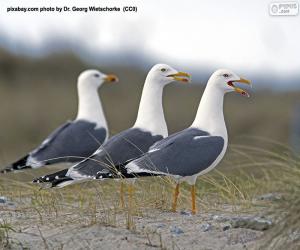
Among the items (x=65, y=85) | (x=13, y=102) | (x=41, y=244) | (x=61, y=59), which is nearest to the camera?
(x=41, y=244)

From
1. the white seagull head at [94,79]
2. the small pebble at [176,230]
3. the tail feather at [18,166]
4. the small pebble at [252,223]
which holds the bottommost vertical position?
the tail feather at [18,166]

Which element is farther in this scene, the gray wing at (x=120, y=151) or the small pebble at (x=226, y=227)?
the gray wing at (x=120, y=151)

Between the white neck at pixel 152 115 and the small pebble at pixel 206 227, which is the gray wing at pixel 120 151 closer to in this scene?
the white neck at pixel 152 115

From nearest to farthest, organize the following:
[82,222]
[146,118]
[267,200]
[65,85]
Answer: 1. [82,222]
2. [267,200]
3. [146,118]
4. [65,85]

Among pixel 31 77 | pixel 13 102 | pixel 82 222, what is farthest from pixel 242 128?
pixel 82 222

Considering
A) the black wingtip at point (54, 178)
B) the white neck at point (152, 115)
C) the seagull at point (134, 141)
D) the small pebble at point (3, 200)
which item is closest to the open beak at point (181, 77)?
the seagull at point (134, 141)

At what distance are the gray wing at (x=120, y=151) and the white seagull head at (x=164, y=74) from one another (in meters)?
0.54

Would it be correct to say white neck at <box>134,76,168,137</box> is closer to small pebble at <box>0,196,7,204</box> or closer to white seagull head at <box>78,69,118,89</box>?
small pebble at <box>0,196,7,204</box>

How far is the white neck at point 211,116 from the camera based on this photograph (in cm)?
651

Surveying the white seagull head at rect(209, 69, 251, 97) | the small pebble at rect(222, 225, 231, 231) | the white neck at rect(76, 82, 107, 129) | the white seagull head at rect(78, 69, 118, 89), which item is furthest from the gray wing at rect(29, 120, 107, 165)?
the small pebble at rect(222, 225, 231, 231)

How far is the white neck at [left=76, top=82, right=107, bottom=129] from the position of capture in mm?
9539

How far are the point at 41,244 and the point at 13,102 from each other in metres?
15.1

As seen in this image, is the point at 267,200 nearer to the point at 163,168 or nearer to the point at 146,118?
the point at 163,168

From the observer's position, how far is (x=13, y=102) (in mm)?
20203
